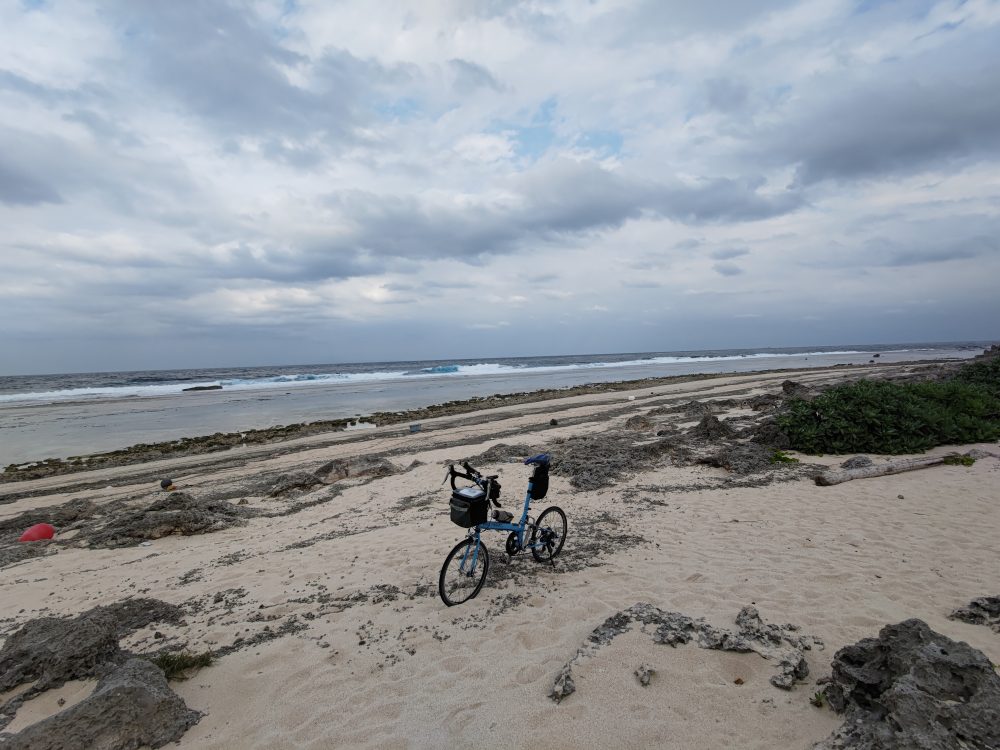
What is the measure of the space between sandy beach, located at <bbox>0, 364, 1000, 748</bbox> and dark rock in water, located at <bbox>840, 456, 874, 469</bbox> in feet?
1.64

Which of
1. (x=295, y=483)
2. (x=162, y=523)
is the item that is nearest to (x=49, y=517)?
(x=162, y=523)

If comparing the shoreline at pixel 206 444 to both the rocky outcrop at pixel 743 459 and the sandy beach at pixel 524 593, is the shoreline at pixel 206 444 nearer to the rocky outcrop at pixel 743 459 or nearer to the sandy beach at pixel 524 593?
the sandy beach at pixel 524 593

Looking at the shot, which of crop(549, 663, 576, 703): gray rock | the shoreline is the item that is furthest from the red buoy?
crop(549, 663, 576, 703): gray rock

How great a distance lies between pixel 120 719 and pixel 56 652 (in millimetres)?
1298

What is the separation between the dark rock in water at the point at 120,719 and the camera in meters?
2.98

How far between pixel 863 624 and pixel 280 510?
8.95 metres

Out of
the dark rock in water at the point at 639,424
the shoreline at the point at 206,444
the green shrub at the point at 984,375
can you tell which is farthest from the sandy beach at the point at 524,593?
the green shrub at the point at 984,375

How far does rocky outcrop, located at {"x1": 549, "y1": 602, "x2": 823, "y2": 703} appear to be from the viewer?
135 inches

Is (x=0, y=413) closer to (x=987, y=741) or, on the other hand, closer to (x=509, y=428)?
(x=509, y=428)

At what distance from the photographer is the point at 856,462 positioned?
9.26 m

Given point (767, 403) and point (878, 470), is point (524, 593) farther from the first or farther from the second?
point (767, 403)

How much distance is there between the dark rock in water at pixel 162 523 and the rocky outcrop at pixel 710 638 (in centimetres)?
706

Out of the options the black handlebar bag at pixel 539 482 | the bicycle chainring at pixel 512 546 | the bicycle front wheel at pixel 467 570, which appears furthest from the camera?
the bicycle chainring at pixel 512 546

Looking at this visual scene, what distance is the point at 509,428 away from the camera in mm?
18062
